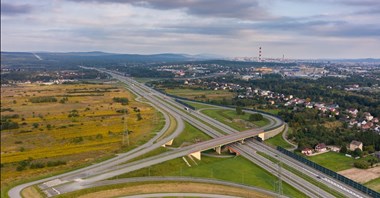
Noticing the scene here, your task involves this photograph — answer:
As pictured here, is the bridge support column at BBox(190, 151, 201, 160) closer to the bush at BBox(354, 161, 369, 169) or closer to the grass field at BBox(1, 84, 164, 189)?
the grass field at BBox(1, 84, 164, 189)

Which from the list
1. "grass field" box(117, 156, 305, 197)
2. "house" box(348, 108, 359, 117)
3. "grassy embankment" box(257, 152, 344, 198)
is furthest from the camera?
"house" box(348, 108, 359, 117)

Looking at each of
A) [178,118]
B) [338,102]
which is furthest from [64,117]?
[338,102]

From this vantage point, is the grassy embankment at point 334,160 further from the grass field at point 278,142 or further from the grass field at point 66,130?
the grass field at point 66,130

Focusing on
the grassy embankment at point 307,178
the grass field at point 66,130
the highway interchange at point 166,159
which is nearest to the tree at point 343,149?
the highway interchange at point 166,159

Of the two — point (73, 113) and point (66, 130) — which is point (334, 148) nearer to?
point (66, 130)

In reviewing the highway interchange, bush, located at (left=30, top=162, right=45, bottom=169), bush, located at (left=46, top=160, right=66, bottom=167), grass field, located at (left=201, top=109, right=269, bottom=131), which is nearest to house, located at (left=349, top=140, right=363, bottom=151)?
the highway interchange

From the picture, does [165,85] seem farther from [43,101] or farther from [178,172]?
[178,172]
